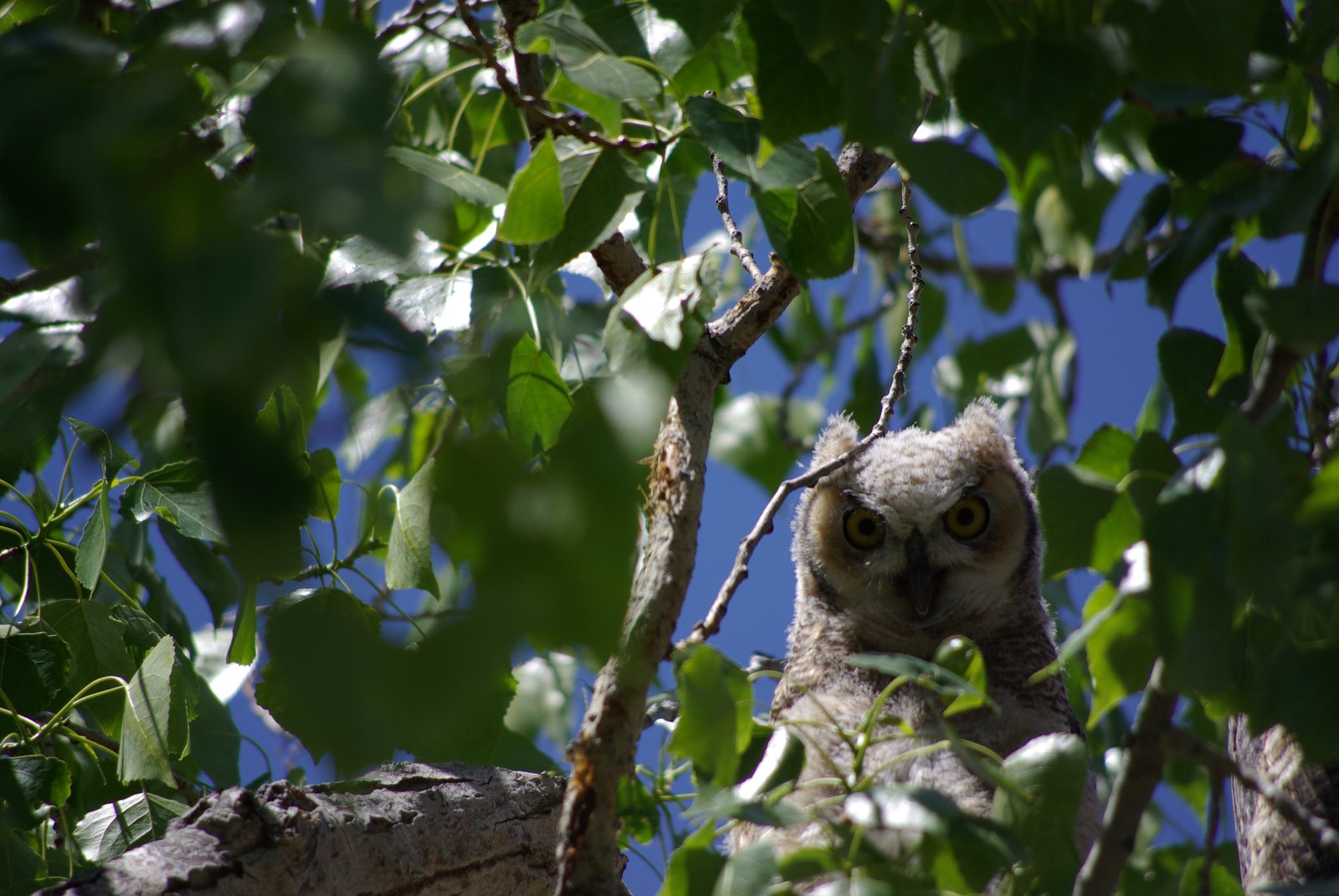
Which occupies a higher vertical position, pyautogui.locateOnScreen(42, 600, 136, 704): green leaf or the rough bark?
pyautogui.locateOnScreen(42, 600, 136, 704): green leaf

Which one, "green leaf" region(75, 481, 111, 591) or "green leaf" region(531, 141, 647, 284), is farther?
"green leaf" region(75, 481, 111, 591)

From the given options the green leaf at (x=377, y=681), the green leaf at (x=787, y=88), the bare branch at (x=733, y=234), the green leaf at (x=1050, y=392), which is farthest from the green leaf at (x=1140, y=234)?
the green leaf at (x=1050, y=392)

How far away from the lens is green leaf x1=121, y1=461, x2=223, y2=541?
63.5 inches

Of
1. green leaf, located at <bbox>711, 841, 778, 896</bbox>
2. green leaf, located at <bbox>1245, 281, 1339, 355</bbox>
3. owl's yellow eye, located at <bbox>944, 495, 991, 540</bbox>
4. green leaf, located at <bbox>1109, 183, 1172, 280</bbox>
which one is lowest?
owl's yellow eye, located at <bbox>944, 495, 991, 540</bbox>

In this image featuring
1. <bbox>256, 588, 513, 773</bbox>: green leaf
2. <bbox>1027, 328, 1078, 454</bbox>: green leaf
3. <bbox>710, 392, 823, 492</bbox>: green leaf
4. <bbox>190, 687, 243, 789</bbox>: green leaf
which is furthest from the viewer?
<bbox>710, 392, 823, 492</bbox>: green leaf

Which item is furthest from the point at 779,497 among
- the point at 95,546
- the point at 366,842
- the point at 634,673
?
the point at 95,546

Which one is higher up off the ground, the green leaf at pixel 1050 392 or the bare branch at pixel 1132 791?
the green leaf at pixel 1050 392

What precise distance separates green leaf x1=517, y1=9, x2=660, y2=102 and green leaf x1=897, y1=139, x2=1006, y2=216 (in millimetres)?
257

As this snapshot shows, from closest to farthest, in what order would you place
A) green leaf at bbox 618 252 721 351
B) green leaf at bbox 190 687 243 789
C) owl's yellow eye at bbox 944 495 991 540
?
green leaf at bbox 618 252 721 351 < green leaf at bbox 190 687 243 789 < owl's yellow eye at bbox 944 495 991 540

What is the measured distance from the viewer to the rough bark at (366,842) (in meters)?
1.32

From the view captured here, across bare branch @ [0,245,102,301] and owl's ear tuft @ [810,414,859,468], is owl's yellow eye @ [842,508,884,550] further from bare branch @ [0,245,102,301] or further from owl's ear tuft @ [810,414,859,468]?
bare branch @ [0,245,102,301]

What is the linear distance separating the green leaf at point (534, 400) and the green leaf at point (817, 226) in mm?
297

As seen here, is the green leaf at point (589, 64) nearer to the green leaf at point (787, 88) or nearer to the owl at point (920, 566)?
the green leaf at point (787, 88)

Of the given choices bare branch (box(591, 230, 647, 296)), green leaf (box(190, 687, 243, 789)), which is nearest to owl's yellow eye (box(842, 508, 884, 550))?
bare branch (box(591, 230, 647, 296))
